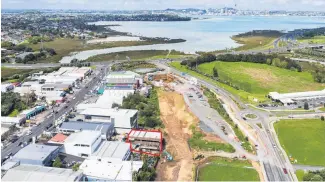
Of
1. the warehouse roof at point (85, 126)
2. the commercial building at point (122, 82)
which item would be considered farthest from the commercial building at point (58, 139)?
the commercial building at point (122, 82)

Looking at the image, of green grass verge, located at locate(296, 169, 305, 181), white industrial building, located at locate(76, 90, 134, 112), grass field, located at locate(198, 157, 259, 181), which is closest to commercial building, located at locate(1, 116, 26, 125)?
white industrial building, located at locate(76, 90, 134, 112)

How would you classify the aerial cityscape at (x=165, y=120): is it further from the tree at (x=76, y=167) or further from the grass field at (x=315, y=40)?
the grass field at (x=315, y=40)

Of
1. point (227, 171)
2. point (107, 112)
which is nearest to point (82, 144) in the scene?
point (107, 112)

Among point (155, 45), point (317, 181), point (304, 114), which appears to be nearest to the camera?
point (317, 181)

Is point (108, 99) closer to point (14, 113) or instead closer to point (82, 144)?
point (14, 113)

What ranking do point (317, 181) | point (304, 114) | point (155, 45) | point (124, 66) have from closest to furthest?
point (317, 181) → point (304, 114) → point (124, 66) → point (155, 45)

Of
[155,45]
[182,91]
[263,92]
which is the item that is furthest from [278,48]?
[182,91]

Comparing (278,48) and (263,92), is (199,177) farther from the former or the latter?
(278,48)
